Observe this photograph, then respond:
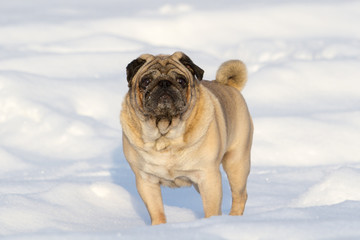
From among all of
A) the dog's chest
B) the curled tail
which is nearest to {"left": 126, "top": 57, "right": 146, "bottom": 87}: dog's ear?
the dog's chest

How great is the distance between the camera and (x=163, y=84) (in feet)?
15.8

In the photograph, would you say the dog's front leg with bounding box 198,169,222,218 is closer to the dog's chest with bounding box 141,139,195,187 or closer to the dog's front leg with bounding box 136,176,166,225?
the dog's chest with bounding box 141,139,195,187

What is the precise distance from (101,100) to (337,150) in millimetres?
4195

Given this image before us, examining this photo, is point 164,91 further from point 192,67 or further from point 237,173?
point 237,173

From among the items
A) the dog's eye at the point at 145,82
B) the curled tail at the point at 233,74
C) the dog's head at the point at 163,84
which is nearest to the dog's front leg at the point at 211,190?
the dog's head at the point at 163,84

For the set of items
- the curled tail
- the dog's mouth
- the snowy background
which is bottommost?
the snowy background

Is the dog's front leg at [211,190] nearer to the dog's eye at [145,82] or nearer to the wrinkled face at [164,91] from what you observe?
the wrinkled face at [164,91]

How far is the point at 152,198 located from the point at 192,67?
1.07 meters

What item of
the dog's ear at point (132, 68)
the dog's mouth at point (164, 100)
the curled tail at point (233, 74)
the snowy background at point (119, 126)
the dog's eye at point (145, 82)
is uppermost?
the dog's ear at point (132, 68)

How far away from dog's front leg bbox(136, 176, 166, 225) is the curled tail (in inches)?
52.4

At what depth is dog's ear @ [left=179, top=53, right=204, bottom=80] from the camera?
511 centimetres

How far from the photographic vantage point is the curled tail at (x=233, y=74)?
6.12m

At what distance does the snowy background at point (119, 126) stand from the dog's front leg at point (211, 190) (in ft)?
1.61

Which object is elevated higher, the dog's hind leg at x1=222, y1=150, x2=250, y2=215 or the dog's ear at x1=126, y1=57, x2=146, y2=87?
the dog's ear at x1=126, y1=57, x2=146, y2=87
